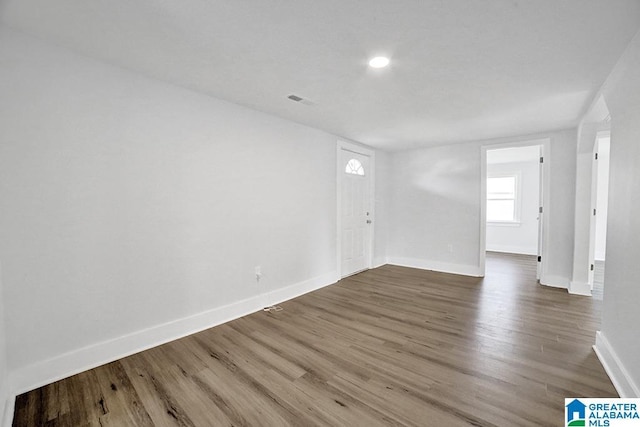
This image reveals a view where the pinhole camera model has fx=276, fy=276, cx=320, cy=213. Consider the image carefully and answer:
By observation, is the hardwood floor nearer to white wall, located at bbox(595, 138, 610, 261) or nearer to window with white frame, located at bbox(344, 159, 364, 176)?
window with white frame, located at bbox(344, 159, 364, 176)

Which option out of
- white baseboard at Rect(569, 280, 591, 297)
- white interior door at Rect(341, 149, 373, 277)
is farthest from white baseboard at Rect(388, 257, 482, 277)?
white baseboard at Rect(569, 280, 591, 297)

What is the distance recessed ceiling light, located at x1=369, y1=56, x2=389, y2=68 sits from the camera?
2045 mm

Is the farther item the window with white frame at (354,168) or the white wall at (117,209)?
the window with white frame at (354,168)

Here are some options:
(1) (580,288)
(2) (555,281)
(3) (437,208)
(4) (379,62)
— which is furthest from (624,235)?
(3) (437,208)

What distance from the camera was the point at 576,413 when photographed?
1.59 m

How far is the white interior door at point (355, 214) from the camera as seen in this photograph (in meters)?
4.61

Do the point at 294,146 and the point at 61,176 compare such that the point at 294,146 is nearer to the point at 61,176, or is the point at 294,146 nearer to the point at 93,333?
the point at 61,176

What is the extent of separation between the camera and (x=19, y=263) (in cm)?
180

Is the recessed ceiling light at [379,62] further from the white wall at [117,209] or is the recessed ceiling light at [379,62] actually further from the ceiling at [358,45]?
the white wall at [117,209]

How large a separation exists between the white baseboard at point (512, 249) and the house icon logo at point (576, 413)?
20.5 feet

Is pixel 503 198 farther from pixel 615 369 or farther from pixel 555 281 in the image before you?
pixel 615 369

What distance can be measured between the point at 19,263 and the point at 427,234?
5.36 metres

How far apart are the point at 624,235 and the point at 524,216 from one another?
598cm

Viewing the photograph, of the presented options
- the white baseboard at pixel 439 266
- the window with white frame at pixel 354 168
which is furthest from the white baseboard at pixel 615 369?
the window with white frame at pixel 354 168
